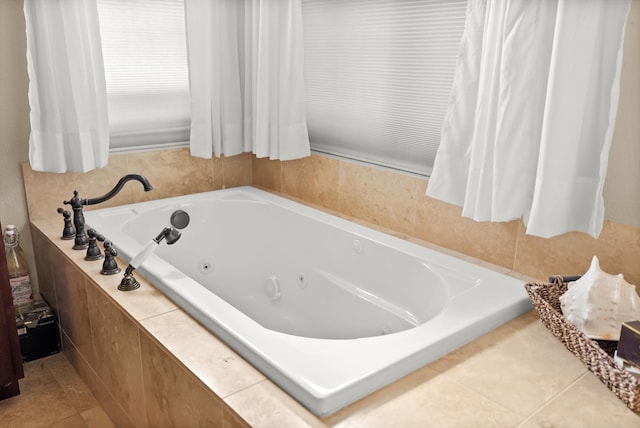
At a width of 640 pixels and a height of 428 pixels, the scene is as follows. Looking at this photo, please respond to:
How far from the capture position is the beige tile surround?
1260 mm

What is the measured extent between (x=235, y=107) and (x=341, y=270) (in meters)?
1.04

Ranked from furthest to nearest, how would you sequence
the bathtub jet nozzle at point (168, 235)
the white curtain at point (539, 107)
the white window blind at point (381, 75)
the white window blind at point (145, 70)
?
the white window blind at point (145, 70)
the white window blind at point (381, 75)
the bathtub jet nozzle at point (168, 235)
the white curtain at point (539, 107)

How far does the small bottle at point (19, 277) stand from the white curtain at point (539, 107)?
72.6 inches

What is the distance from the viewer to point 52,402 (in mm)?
→ 2145

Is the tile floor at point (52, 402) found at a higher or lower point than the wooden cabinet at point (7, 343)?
lower

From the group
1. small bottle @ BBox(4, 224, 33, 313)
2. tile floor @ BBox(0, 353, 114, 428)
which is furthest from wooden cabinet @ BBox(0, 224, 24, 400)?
small bottle @ BBox(4, 224, 33, 313)

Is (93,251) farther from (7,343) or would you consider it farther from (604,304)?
(604,304)

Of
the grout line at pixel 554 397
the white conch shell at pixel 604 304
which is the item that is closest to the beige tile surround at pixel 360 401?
the grout line at pixel 554 397

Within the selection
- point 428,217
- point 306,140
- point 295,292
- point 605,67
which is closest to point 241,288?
point 295,292

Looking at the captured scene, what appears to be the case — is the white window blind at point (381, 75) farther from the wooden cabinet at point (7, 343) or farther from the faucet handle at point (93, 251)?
the wooden cabinet at point (7, 343)

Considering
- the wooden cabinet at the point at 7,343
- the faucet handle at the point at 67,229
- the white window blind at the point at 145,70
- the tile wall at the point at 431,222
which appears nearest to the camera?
the tile wall at the point at 431,222

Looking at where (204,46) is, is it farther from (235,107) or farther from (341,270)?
(341,270)

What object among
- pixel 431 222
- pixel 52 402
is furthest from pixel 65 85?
pixel 431 222

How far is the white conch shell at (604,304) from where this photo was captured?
1.45 metres
